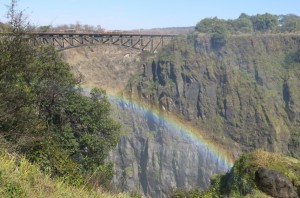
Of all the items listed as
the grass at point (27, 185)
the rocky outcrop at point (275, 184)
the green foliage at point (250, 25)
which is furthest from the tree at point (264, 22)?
the grass at point (27, 185)

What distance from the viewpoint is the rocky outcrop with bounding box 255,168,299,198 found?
33.8 ft

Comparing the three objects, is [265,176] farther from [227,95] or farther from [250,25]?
[250,25]

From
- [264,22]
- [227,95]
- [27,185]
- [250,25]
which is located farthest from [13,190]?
[264,22]

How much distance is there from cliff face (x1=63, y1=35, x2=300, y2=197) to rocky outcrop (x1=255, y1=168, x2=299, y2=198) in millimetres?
54285

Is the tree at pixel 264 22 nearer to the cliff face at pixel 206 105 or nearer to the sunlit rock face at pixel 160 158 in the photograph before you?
the cliff face at pixel 206 105

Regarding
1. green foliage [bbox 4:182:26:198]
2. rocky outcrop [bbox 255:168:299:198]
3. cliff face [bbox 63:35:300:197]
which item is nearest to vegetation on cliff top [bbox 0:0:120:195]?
rocky outcrop [bbox 255:168:299:198]

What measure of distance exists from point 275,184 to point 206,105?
7682 centimetres

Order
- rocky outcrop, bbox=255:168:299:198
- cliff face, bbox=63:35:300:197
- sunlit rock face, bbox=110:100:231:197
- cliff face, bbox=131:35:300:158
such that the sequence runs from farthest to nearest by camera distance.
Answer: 1. cliff face, bbox=131:35:300:158
2. cliff face, bbox=63:35:300:197
3. sunlit rock face, bbox=110:100:231:197
4. rocky outcrop, bbox=255:168:299:198

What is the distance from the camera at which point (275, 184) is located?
10398mm

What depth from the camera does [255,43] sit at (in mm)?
104438

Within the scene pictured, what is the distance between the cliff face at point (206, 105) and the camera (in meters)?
70.1

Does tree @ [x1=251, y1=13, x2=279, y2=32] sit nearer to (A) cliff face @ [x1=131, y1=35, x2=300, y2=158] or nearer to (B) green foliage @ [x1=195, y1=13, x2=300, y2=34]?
(B) green foliage @ [x1=195, y1=13, x2=300, y2=34]

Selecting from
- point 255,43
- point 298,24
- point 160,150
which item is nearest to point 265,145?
point 160,150

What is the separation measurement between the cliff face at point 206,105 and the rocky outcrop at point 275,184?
178 feet
